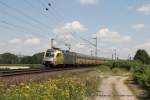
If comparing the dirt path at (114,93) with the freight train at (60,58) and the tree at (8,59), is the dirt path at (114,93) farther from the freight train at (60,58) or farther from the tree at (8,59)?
the tree at (8,59)

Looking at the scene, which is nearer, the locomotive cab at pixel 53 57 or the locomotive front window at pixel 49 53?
the locomotive cab at pixel 53 57

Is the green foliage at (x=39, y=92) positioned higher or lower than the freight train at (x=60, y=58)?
lower

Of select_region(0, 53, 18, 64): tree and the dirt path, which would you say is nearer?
the dirt path

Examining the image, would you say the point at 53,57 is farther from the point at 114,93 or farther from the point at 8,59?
the point at 8,59

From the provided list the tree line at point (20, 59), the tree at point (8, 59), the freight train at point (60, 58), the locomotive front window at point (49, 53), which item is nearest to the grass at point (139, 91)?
the freight train at point (60, 58)

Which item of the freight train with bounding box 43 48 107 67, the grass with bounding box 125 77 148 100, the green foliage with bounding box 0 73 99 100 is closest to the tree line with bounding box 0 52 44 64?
the freight train with bounding box 43 48 107 67

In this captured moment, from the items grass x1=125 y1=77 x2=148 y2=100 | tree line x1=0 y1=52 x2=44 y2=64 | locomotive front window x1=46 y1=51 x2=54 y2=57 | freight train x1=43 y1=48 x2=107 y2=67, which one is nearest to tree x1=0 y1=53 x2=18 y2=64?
tree line x1=0 y1=52 x2=44 y2=64

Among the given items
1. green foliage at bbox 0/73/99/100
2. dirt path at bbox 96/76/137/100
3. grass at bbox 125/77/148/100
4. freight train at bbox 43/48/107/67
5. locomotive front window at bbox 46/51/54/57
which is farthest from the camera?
locomotive front window at bbox 46/51/54/57

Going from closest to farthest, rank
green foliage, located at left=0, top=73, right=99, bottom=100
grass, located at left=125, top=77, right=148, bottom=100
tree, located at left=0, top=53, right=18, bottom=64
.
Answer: green foliage, located at left=0, top=73, right=99, bottom=100, grass, located at left=125, top=77, right=148, bottom=100, tree, located at left=0, top=53, right=18, bottom=64

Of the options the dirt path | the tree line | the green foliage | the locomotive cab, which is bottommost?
the dirt path

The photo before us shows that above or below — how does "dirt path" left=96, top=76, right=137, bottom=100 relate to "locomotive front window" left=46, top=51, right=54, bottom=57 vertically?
below

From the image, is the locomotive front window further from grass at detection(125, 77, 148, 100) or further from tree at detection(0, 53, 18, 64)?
tree at detection(0, 53, 18, 64)

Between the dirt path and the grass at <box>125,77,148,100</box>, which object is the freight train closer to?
the grass at <box>125,77,148,100</box>

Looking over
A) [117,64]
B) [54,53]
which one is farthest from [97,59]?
[54,53]
